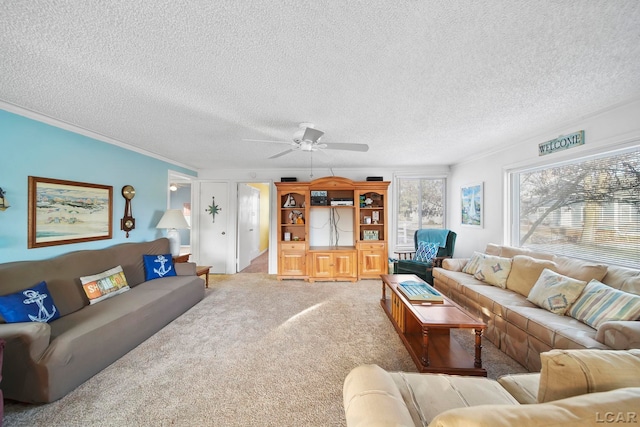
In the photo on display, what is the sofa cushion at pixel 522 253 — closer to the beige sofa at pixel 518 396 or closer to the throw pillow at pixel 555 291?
the throw pillow at pixel 555 291

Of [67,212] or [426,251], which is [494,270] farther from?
[67,212]

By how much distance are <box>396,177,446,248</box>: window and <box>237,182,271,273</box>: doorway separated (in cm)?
310

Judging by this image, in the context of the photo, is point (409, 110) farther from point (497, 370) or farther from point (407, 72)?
point (497, 370)

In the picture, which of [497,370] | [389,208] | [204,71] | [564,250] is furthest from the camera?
[389,208]

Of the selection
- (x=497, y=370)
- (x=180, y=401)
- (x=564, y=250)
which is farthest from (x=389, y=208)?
(x=180, y=401)

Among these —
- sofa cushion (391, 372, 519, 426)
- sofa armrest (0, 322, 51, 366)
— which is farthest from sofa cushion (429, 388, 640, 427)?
sofa armrest (0, 322, 51, 366)

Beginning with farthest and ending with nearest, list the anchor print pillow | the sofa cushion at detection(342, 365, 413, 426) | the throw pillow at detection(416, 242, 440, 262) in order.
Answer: the throw pillow at detection(416, 242, 440, 262) < the anchor print pillow < the sofa cushion at detection(342, 365, 413, 426)

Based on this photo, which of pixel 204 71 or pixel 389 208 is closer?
pixel 204 71

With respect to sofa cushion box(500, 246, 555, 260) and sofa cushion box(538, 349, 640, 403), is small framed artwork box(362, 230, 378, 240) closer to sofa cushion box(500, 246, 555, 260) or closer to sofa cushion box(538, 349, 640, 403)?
sofa cushion box(500, 246, 555, 260)

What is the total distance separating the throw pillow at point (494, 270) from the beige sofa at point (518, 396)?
6.19 feet

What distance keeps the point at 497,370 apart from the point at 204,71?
3.41m

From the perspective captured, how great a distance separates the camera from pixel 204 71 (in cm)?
166

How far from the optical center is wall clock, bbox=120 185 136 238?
3.35 m

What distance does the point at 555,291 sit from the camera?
7.11ft
